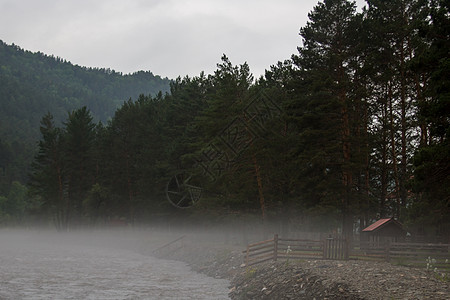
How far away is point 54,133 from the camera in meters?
84.5

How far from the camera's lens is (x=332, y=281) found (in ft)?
66.5

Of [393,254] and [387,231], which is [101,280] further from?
[387,231]

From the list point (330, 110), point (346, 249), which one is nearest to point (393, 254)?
point (346, 249)

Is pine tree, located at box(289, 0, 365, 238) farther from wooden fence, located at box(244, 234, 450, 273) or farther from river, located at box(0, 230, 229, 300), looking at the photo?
river, located at box(0, 230, 229, 300)

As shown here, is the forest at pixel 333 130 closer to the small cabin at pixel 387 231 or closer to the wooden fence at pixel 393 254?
the small cabin at pixel 387 231

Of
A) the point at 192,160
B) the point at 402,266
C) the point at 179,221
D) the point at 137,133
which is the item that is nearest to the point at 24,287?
the point at 402,266

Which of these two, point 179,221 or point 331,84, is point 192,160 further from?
point 331,84

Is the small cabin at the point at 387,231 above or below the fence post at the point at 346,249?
above

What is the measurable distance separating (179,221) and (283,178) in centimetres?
2364

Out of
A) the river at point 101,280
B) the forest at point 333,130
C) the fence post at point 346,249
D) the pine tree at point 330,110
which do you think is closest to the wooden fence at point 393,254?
the fence post at point 346,249

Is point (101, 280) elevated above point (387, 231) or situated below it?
below

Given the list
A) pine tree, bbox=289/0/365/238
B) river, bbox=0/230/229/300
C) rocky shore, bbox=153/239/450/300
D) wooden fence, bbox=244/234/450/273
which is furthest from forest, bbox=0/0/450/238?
river, bbox=0/230/229/300

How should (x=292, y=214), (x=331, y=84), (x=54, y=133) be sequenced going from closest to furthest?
(x=331, y=84) < (x=292, y=214) < (x=54, y=133)

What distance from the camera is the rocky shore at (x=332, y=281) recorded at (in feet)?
58.5
